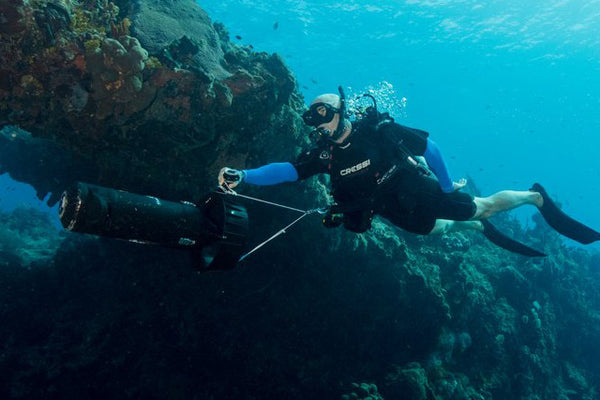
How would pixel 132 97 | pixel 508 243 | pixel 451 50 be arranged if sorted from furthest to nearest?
pixel 451 50, pixel 508 243, pixel 132 97

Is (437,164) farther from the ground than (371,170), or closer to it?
farther from the ground

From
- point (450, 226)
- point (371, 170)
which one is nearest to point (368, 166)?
point (371, 170)

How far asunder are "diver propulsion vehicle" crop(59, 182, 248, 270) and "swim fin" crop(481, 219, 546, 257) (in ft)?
18.0

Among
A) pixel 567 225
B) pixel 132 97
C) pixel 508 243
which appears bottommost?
pixel 508 243

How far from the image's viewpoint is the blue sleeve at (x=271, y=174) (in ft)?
14.5

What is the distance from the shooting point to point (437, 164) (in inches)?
201

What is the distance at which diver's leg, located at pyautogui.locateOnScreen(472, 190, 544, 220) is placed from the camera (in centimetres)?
574

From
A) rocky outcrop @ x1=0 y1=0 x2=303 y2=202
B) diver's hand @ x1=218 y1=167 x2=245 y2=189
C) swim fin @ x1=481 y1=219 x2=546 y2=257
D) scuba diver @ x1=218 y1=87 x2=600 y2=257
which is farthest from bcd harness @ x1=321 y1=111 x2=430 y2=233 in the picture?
swim fin @ x1=481 y1=219 x2=546 y2=257

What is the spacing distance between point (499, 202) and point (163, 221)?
222 inches

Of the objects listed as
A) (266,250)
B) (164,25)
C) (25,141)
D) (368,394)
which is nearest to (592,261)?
(368,394)

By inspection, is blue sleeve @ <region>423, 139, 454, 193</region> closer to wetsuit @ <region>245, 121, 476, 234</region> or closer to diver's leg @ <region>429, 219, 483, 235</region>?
wetsuit @ <region>245, 121, 476, 234</region>

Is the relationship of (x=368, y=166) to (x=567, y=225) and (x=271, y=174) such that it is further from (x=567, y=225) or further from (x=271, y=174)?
(x=567, y=225)

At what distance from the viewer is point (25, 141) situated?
10.7 metres

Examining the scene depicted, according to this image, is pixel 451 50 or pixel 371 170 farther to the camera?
pixel 451 50
